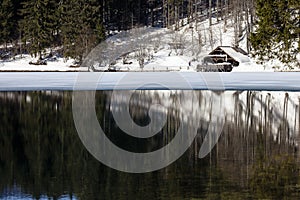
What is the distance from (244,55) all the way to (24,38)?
26475 mm

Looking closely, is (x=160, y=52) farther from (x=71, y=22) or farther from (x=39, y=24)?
(x=39, y=24)

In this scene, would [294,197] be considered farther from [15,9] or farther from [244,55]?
[15,9]

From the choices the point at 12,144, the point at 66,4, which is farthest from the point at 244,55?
the point at 12,144

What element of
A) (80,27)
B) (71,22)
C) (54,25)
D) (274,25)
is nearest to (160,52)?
(80,27)

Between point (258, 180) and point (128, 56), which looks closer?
point (258, 180)

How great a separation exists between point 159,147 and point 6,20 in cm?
6060

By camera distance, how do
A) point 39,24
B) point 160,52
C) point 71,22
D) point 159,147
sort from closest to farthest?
point 159,147 < point 71,22 < point 39,24 < point 160,52

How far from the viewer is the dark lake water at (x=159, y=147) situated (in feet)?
34.3

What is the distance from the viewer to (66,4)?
7188 cm

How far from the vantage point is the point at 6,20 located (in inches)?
2832

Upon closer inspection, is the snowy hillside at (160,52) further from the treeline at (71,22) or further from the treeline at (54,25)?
the treeline at (54,25)

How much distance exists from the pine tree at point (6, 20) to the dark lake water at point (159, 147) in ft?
161

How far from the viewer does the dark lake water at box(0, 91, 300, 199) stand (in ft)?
34.3

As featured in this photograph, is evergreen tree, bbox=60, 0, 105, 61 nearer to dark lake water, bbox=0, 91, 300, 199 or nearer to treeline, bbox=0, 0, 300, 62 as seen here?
treeline, bbox=0, 0, 300, 62
